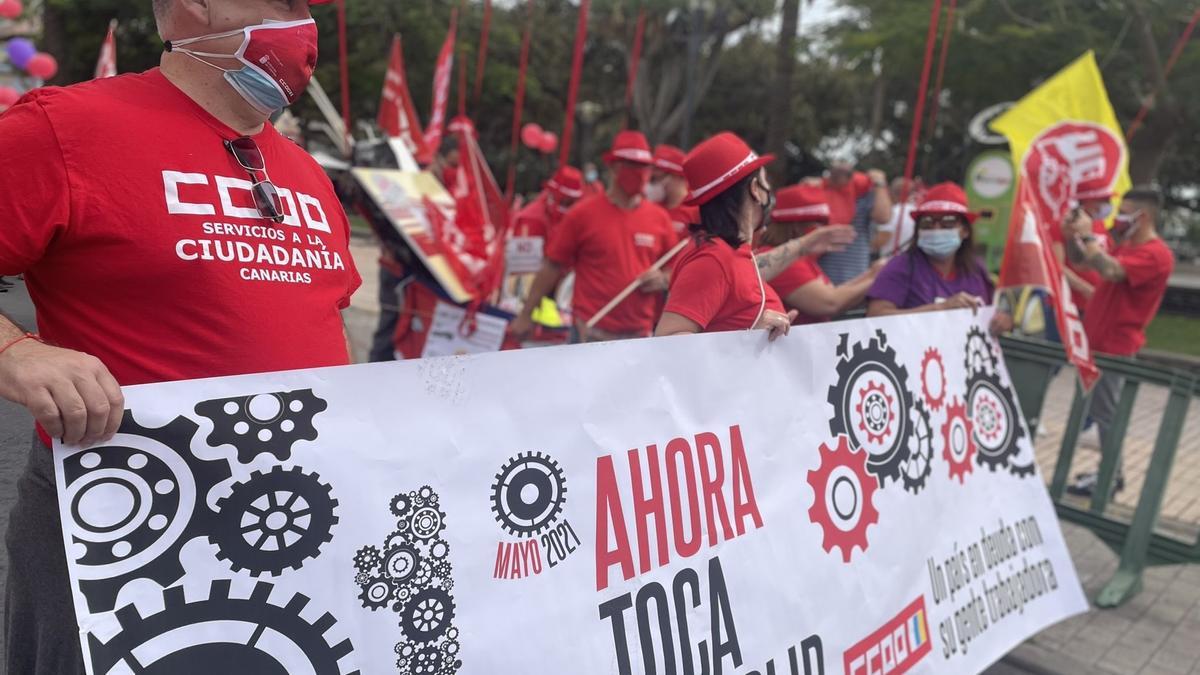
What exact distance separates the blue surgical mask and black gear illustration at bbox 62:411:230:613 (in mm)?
3269

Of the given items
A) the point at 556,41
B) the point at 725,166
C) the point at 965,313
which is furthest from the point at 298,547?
the point at 556,41

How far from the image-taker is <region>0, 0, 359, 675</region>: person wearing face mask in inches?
54.5

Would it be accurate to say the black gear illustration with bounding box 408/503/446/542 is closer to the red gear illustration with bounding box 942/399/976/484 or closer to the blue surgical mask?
the red gear illustration with bounding box 942/399/976/484

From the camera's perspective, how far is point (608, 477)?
2027 mm

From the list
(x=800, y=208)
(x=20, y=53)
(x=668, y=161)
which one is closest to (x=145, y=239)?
(x=800, y=208)

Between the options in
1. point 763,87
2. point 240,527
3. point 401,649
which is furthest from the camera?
point 763,87

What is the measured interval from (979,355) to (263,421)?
2768 millimetres

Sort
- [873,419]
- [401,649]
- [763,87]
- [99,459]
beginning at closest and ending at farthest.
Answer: [99,459] → [401,649] → [873,419] → [763,87]

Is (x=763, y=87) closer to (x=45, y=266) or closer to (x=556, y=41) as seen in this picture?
(x=556, y=41)

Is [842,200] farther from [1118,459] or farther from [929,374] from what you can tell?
[929,374]

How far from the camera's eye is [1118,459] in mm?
4379

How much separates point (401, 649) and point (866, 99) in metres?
39.6

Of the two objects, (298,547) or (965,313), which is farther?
(965,313)

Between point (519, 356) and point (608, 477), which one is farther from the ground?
point (519, 356)
